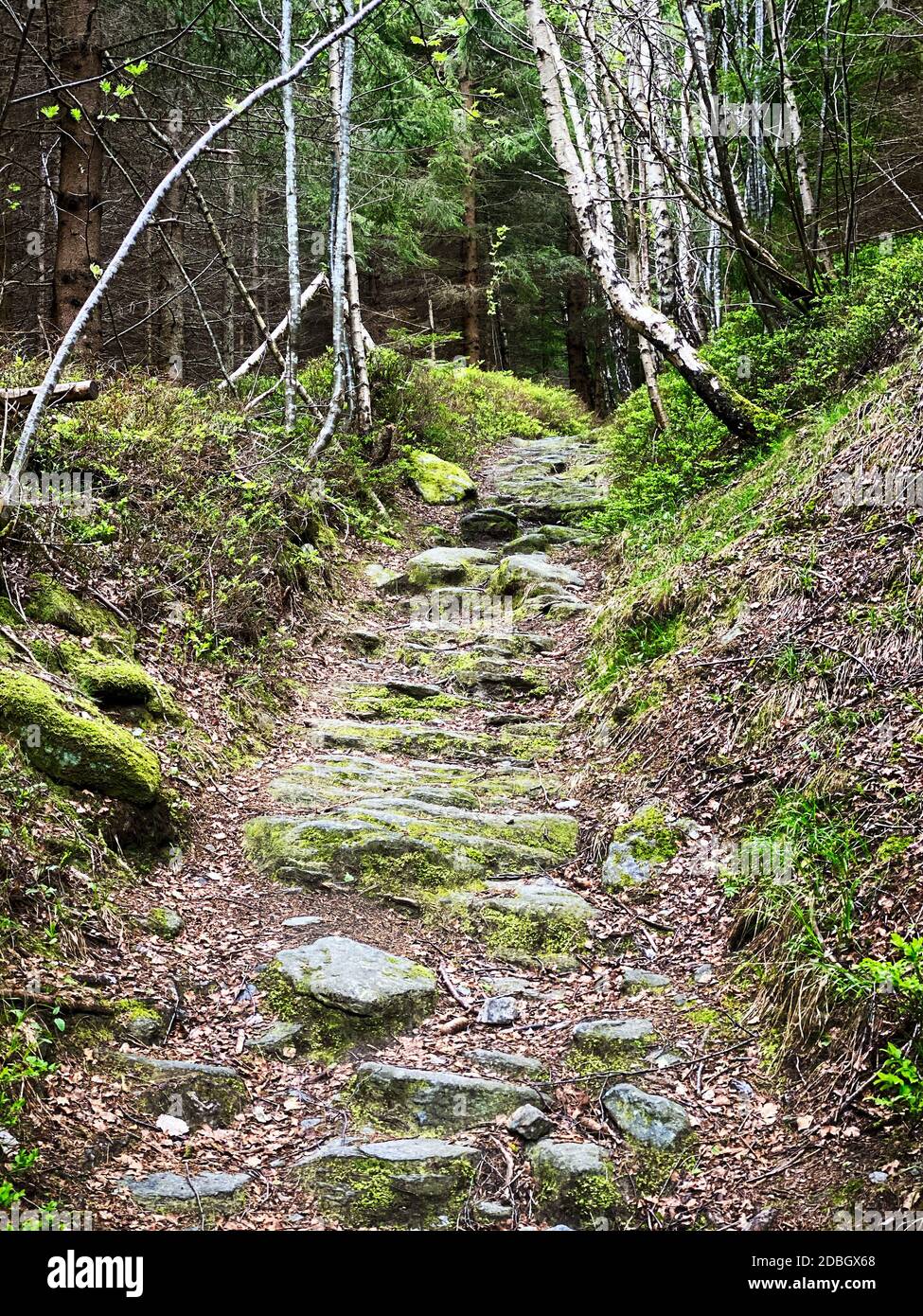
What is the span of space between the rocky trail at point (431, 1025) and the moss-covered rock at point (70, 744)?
56 centimetres

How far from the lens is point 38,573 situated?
5.82m

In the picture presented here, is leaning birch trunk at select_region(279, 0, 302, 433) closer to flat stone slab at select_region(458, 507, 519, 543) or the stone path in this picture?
flat stone slab at select_region(458, 507, 519, 543)

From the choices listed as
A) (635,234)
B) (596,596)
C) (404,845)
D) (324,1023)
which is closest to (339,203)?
(635,234)

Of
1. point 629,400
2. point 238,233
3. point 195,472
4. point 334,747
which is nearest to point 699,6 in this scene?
point 629,400

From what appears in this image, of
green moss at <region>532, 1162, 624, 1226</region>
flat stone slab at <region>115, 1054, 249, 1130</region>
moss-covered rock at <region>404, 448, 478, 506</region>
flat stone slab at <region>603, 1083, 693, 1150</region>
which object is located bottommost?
green moss at <region>532, 1162, 624, 1226</region>

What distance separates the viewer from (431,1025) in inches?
170

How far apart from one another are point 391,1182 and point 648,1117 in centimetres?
107

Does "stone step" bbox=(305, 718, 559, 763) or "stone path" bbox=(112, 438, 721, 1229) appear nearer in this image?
"stone path" bbox=(112, 438, 721, 1229)

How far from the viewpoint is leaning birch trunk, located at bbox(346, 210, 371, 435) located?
1295cm

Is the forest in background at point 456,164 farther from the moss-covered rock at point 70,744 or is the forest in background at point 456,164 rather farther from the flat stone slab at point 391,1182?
the flat stone slab at point 391,1182

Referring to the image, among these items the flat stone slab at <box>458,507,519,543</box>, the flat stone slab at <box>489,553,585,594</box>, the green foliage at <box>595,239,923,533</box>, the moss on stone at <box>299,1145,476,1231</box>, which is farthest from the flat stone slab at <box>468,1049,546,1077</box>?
the flat stone slab at <box>458,507,519,543</box>

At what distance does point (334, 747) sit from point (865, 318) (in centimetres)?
535

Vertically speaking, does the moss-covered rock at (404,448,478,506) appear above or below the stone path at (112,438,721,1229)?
above
